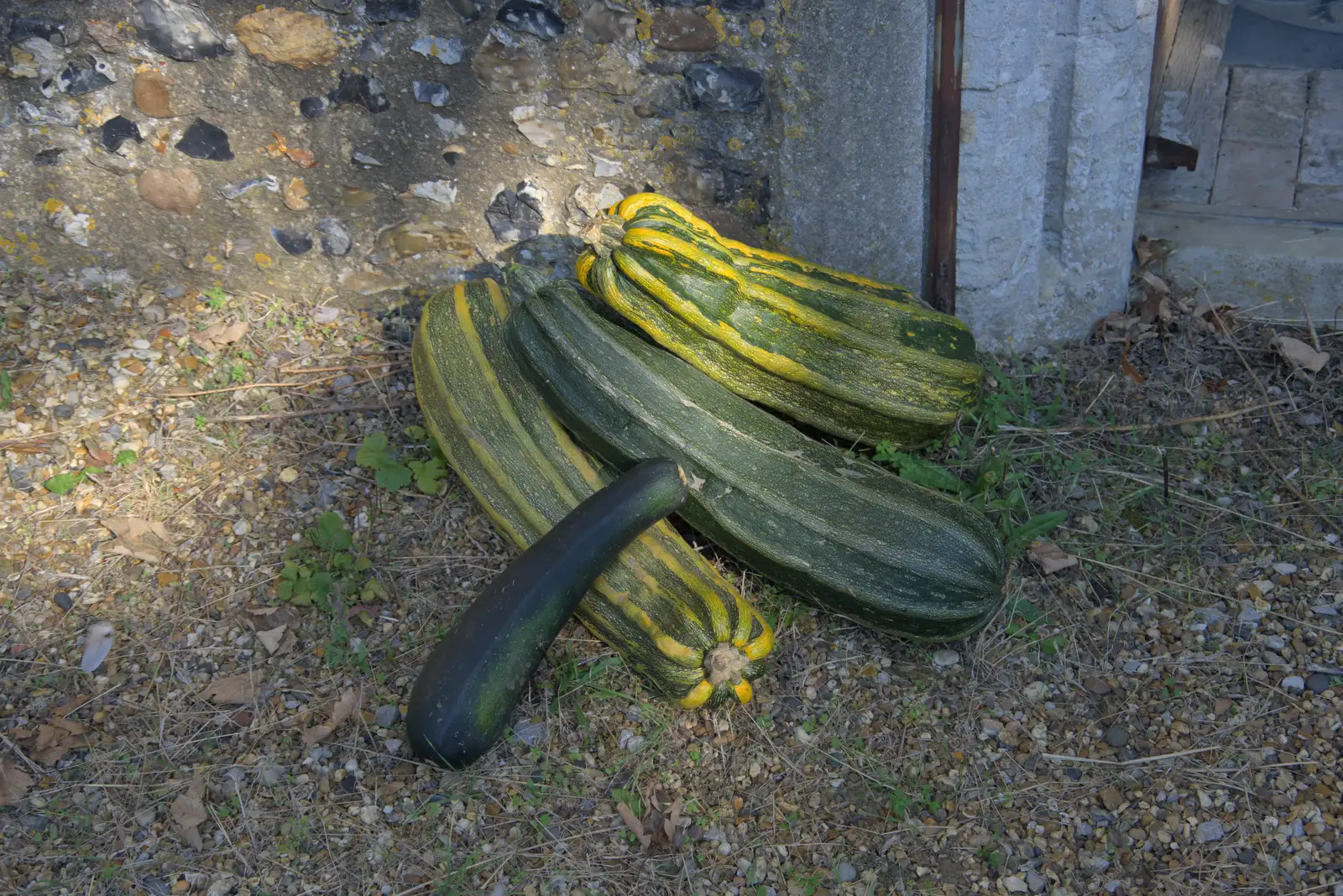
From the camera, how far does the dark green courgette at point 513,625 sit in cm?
254

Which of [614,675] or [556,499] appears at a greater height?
[556,499]

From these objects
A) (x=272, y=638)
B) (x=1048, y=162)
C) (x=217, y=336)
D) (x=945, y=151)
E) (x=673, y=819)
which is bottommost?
(x=673, y=819)

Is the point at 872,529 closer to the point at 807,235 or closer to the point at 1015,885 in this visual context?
the point at 1015,885

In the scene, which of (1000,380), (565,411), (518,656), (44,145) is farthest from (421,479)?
(1000,380)

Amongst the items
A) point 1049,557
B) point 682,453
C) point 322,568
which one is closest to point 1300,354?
point 1049,557

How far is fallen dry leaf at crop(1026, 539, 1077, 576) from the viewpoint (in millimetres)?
3074

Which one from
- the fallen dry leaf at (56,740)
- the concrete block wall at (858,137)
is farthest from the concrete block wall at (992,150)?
the fallen dry leaf at (56,740)

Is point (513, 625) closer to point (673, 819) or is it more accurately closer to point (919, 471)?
point (673, 819)

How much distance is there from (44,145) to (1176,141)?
13.5 feet

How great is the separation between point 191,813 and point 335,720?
0.40 m

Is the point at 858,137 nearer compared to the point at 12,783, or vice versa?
the point at 12,783

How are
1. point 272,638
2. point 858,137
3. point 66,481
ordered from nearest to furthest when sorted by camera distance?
point 272,638 < point 66,481 < point 858,137

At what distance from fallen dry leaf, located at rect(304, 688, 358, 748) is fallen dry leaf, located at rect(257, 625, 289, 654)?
10.8 inches

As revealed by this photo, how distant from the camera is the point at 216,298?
376 centimetres
